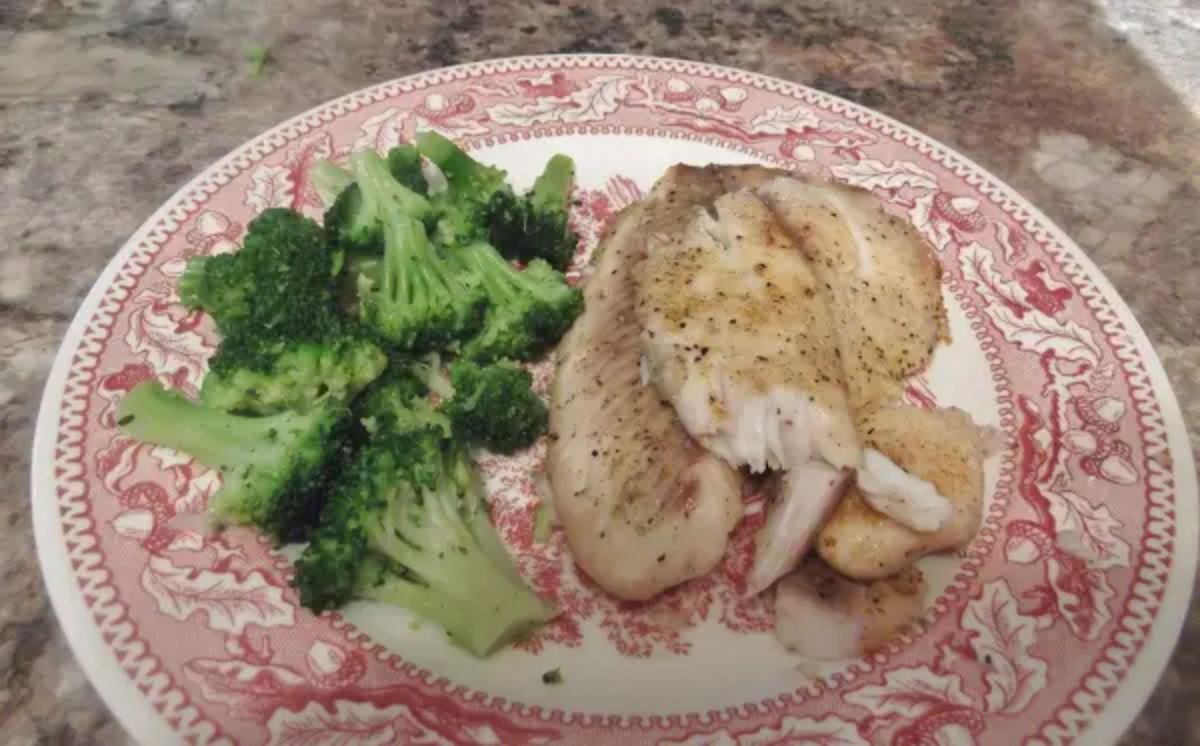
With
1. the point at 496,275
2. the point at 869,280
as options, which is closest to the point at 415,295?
the point at 496,275

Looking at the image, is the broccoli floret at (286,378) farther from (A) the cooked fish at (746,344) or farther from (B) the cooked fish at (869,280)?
(B) the cooked fish at (869,280)

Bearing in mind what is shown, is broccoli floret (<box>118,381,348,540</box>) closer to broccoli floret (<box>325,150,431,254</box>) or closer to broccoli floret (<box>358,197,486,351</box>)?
broccoli floret (<box>358,197,486,351</box>)

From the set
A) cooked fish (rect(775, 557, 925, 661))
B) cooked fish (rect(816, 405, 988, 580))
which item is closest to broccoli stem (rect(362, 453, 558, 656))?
cooked fish (rect(775, 557, 925, 661))

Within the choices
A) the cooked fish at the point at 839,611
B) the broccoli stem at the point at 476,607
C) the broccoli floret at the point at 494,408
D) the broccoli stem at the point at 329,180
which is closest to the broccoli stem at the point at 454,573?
the broccoli stem at the point at 476,607

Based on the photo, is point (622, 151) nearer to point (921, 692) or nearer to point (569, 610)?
point (569, 610)

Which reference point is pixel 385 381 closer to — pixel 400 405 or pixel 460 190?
pixel 400 405
